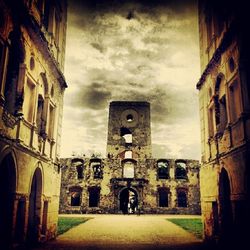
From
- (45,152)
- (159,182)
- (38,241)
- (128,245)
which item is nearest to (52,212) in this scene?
(38,241)

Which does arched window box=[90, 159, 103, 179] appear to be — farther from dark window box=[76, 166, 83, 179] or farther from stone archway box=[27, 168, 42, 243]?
stone archway box=[27, 168, 42, 243]

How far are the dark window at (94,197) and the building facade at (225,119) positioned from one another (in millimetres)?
20566

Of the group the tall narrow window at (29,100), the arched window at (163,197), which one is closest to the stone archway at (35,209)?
the tall narrow window at (29,100)

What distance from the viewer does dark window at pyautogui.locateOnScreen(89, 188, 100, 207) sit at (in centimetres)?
3158

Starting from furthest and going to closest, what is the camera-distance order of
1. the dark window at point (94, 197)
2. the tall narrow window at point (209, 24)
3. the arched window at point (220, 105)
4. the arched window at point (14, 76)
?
the dark window at point (94, 197), the tall narrow window at point (209, 24), the arched window at point (220, 105), the arched window at point (14, 76)

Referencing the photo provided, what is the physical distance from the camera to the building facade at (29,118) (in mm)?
7641

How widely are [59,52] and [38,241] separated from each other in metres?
7.79

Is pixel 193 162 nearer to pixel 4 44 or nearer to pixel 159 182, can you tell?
pixel 159 182

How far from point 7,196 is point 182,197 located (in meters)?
26.5

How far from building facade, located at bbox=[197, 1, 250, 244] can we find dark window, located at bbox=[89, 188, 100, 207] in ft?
67.5

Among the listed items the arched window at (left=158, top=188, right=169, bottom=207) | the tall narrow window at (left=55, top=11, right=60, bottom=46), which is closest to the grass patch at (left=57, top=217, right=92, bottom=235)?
the tall narrow window at (left=55, top=11, right=60, bottom=46)

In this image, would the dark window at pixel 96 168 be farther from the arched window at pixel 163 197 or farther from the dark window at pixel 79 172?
the arched window at pixel 163 197

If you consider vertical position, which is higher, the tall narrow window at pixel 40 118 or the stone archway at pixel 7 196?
the tall narrow window at pixel 40 118

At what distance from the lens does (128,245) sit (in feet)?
33.9
